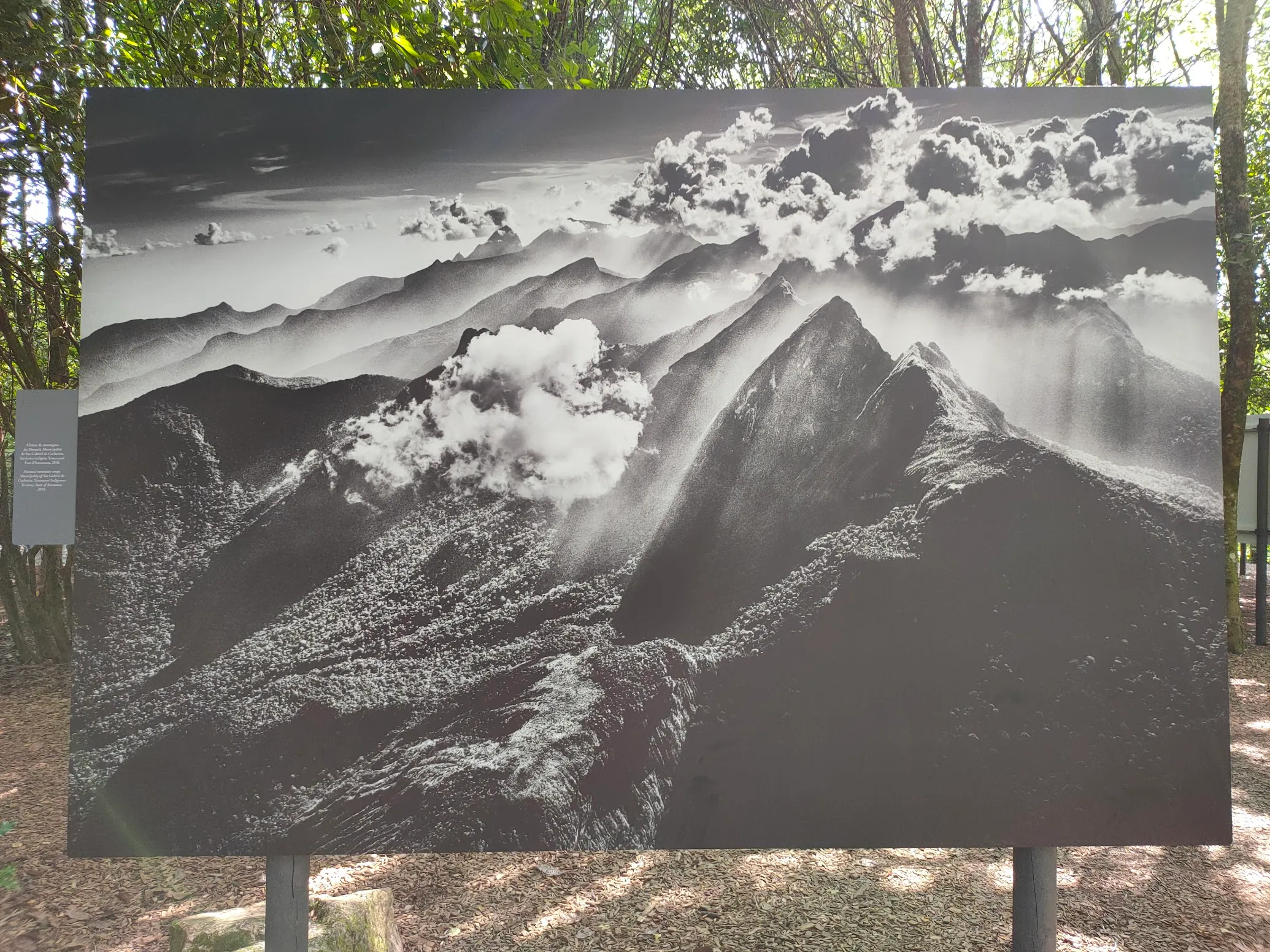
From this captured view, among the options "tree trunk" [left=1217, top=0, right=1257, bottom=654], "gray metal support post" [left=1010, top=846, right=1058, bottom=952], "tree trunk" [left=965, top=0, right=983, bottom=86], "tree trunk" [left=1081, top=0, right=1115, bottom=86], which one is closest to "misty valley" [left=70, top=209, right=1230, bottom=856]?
"gray metal support post" [left=1010, top=846, right=1058, bottom=952]

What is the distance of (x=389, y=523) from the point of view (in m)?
1.79

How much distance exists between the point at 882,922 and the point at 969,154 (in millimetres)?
2862

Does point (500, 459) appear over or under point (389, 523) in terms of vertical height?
over

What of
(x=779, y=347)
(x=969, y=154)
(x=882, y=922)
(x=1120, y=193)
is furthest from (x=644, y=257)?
(x=882, y=922)

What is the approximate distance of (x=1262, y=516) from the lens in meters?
6.56

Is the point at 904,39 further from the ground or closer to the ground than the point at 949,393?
further from the ground

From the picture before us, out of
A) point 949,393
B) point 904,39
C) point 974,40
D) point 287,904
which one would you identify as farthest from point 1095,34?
point 287,904

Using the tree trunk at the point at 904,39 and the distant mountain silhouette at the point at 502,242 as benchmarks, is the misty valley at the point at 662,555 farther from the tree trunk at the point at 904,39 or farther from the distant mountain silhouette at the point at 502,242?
the tree trunk at the point at 904,39

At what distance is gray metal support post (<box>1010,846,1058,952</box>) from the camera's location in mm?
1878

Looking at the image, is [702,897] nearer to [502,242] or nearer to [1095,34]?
[502,242]

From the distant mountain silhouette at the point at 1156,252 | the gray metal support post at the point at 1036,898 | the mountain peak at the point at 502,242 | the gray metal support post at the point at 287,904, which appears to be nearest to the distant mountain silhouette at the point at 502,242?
the mountain peak at the point at 502,242

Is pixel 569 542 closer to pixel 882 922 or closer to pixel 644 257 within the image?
pixel 644 257

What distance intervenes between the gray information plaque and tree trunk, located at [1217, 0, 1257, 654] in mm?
6212

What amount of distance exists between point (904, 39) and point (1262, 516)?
5669 mm
